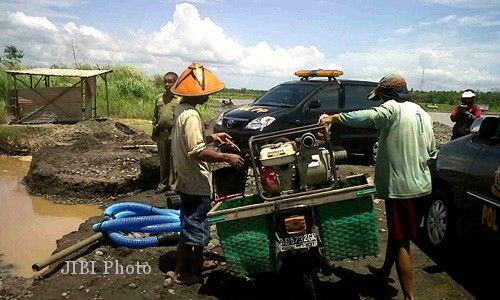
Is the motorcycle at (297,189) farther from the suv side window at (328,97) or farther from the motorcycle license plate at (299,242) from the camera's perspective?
the suv side window at (328,97)

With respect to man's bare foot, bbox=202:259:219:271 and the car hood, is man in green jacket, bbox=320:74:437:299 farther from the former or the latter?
the car hood

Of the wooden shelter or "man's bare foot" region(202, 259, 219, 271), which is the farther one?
the wooden shelter

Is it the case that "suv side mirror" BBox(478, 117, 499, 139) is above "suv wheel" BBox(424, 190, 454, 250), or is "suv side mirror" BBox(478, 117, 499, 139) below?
above

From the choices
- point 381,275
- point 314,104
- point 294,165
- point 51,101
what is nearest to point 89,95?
point 51,101

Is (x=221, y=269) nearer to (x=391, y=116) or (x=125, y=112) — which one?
(x=391, y=116)

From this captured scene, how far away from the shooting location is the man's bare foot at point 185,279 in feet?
14.5

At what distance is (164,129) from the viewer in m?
7.77

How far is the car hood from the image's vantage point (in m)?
8.95

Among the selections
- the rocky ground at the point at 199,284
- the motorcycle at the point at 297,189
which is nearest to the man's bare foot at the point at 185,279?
the rocky ground at the point at 199,284

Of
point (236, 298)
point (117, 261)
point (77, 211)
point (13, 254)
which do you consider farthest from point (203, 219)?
point (77, 211)

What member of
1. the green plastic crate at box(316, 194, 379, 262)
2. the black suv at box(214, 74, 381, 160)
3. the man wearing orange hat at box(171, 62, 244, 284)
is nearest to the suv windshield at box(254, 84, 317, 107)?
the black suv at box(214, 74, 381, 160)

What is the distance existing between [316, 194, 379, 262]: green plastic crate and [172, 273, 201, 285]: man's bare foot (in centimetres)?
147

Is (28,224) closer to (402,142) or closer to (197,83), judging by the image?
(197,83)

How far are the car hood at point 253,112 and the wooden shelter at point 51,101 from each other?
329 inches
